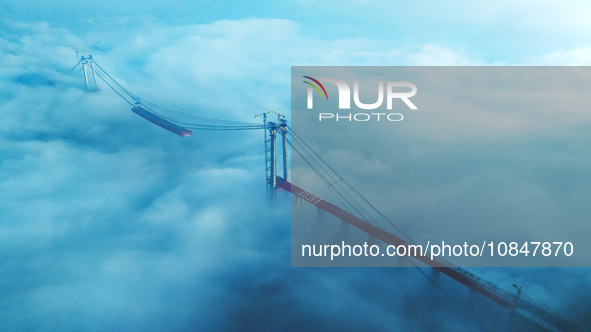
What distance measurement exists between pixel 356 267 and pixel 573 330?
28.2 metres

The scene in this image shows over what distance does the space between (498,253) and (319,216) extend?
143ft

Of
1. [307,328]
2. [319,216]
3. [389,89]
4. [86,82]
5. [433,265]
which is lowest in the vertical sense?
[307,328]

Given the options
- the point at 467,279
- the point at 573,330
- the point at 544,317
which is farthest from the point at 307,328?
the point at 573,330

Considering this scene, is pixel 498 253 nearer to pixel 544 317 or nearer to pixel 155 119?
pixel 544 317

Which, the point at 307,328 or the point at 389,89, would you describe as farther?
the point at 389,89

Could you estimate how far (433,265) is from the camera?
160 ft

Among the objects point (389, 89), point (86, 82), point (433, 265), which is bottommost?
point (433, 265)

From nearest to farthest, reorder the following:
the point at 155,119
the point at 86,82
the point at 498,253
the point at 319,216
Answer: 1. the point at 319,216
2. the point at 498,253
3. the point at 155,119
4. the point at 86,82

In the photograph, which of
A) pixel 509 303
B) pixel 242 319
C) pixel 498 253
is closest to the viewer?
pixel 509 303

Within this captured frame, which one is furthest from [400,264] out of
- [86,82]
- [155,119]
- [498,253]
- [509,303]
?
[86,82]

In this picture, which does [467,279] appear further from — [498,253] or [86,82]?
[86,82]

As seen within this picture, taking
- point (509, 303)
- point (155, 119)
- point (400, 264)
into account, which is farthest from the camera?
point (155, 119)

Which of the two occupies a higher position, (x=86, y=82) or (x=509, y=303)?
(x=86, y=82)

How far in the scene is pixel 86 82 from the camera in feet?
401
